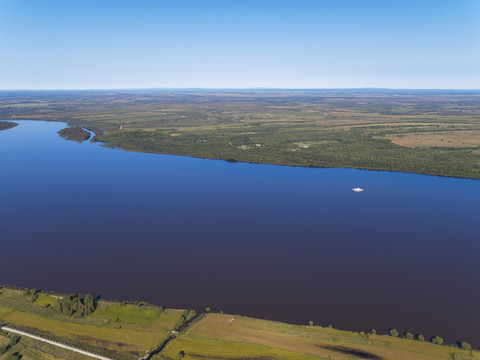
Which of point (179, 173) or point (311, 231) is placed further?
point (179, 173)

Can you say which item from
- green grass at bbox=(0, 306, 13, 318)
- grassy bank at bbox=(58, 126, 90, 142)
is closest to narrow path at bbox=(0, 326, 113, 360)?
green grass at bbox=(0, 306, 13, 318)

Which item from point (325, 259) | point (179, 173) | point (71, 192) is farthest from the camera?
point (179, 173)

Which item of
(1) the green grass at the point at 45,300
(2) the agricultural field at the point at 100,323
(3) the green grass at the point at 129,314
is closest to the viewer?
(2) the agricultural field at the point at 100,323

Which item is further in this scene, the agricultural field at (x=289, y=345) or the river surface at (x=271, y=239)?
the river surface at (x=271, y=239)

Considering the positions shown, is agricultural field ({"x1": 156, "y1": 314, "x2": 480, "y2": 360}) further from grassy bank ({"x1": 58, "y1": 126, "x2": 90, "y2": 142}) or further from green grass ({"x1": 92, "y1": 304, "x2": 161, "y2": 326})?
grassy bank ({"x1": 58, "y1": 126, "x2": 90, "y2": 142})

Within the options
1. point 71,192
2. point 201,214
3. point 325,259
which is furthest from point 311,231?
point 71,192

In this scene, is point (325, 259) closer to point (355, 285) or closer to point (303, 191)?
point (355, 285)

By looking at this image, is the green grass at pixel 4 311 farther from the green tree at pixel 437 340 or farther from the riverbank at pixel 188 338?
the green tree at pixel 437 340

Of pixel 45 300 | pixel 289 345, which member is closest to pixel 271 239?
pixel 289 345

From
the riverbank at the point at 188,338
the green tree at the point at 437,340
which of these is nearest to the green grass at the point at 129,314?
the riverbank at the point at 188,338
